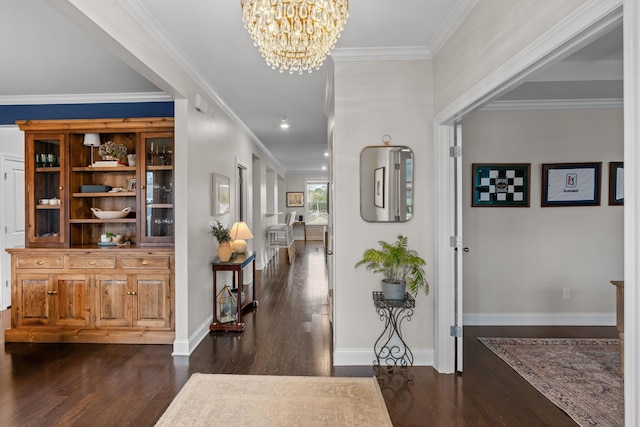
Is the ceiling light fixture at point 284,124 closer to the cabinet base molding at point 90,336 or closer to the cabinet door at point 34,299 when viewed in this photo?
the cabinet base molding at point 90,336

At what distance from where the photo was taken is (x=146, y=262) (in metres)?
3.33

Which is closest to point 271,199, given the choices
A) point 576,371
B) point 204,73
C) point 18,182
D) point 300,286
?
point 300,286

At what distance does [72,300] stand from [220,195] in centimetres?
186

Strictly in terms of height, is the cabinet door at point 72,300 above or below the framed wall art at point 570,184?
below

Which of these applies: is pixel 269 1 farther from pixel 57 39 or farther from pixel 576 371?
pixel 576 371

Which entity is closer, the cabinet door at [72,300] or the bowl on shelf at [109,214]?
the cabinet door at [72,300]

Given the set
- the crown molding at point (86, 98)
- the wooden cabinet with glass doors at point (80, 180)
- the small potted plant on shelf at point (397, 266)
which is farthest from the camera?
the crown molding at point (86, 98)

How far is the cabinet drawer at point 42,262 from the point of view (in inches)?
133

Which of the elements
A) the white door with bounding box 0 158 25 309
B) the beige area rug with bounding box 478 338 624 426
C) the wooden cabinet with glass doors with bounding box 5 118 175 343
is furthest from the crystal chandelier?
the white door with bounding box 0 158 25 309

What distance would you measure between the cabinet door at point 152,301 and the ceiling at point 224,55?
79.8 inches

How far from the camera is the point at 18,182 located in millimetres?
4676

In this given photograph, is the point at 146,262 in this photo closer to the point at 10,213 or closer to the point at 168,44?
the point at 168,44

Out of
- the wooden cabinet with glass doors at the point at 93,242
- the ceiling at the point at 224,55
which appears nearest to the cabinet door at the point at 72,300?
the wooden cabinet with glass doors at the point at 93,242
